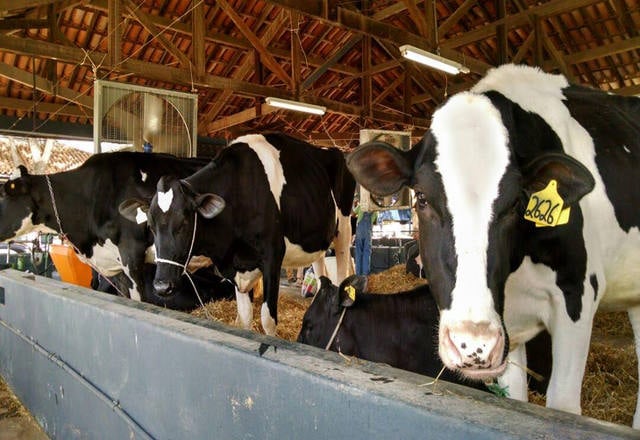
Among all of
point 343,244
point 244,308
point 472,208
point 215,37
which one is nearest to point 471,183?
point 472,208

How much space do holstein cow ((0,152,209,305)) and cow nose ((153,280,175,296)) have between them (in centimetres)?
146

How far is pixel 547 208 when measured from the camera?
173 centimetres

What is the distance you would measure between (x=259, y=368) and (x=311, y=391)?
8.6 inches

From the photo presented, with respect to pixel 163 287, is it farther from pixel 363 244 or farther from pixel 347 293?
pixel 363 244

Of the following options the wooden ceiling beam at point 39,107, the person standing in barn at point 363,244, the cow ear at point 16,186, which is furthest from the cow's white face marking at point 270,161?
the wooden ceiling beam at point 39,107

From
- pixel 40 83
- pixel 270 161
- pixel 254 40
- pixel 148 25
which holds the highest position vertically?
pixel 254 40

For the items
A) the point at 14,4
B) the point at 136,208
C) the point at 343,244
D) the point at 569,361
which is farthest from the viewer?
the point at 343,244

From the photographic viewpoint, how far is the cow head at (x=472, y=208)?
1378 millimetres

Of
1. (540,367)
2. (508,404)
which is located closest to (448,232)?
(508,404)

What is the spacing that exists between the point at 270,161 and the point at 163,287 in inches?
58.7

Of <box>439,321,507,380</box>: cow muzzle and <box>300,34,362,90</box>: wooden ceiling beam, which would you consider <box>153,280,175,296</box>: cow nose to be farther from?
<box>300,34,362,90</box>: wooden ceiling beam

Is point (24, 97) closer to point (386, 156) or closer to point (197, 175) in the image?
point (197, 175)

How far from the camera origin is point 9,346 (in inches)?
166

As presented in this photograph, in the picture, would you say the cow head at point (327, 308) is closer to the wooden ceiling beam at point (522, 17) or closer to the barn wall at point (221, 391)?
the barn wall at point (221, 391)
